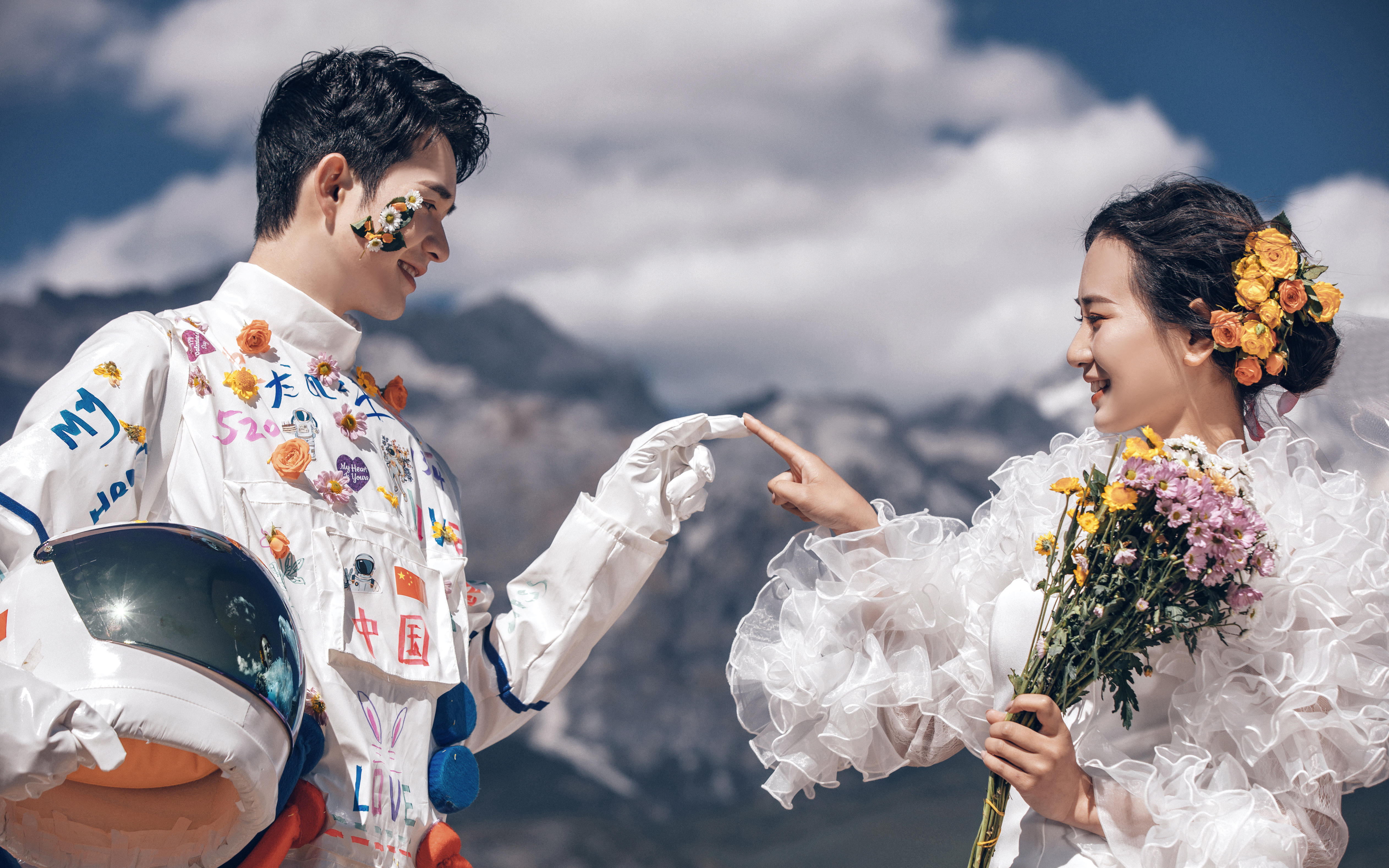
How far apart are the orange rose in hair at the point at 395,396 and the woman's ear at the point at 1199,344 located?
1531mm

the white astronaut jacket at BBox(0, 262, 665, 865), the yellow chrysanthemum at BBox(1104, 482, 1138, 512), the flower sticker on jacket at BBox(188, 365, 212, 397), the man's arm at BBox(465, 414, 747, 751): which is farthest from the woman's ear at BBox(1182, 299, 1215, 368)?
the flower sticker on jacket at BBox(188, 365, 212, 397)

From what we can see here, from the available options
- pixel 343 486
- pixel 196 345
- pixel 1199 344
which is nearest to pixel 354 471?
pixel 343 486

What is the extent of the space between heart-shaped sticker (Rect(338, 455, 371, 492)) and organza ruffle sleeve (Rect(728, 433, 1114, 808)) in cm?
77

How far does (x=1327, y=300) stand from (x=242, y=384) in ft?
6.29

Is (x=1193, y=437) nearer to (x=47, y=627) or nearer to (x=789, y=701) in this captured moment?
(x=789, y=701)

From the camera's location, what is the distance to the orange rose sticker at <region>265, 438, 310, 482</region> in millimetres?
1778

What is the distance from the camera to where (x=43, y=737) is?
3.63 ft

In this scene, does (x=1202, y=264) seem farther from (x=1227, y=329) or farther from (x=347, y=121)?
(x=347, y=121)

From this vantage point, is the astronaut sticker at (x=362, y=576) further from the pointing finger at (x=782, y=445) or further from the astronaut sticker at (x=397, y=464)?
the pointing finger at (x=782, y=445)

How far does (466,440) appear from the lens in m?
10.0

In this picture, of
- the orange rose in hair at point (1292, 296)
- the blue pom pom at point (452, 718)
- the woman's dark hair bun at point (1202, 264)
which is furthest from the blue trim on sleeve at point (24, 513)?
the orange rose in hair at point (1292, 296)

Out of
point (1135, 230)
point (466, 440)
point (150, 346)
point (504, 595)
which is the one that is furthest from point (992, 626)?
point (466, 440)

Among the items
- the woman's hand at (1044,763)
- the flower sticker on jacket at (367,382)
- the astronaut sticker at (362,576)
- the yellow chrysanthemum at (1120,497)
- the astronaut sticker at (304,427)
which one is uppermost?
the flower sticker on jacket at (367,382)

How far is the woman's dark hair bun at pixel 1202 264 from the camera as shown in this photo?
1.89 m
